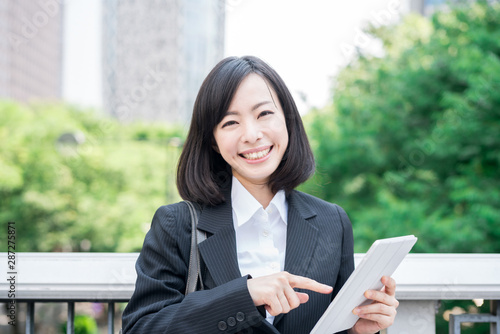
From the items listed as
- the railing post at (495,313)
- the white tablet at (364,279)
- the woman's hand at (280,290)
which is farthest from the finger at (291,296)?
the railing post at (495,313)

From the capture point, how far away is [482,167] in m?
7.79

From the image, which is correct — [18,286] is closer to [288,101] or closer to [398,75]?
[288,101]

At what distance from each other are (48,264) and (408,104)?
891 cm

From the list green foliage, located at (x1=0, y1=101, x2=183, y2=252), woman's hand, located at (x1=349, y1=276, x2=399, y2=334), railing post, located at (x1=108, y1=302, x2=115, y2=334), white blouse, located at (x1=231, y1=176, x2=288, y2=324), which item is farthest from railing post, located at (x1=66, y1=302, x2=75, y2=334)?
green foliage, located at (x1=0, y1=101, x2=183, y2=252)

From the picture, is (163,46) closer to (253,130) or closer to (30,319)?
(30,319)

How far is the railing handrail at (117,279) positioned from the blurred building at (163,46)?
6008 centimetres

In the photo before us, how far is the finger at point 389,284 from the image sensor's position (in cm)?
138

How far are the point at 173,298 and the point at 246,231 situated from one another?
1.19 feet

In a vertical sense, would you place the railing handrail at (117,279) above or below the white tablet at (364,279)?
below

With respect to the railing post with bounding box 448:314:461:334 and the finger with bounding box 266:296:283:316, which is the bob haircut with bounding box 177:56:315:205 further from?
the railing post with bounding box 448:314:461:334

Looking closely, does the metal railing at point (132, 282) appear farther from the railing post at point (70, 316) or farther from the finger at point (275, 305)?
the finger at point (275, 305)

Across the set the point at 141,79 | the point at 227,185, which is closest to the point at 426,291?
the point at 227,185

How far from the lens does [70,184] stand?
68.7 feet

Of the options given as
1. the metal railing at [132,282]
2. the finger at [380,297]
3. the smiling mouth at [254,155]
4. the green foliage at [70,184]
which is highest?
the smiling mouth at [254,155]
